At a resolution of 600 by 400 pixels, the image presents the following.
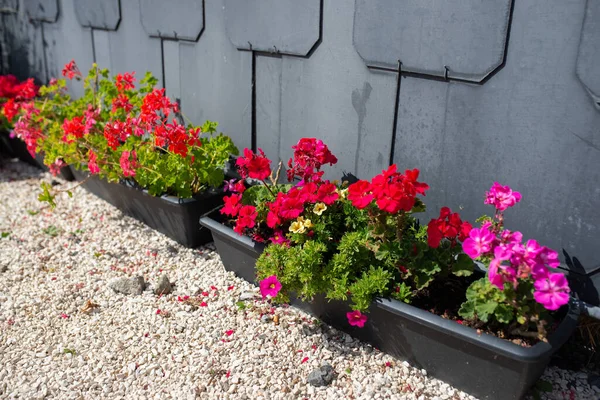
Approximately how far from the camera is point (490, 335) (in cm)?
185

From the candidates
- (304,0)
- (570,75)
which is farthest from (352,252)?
(304,0)

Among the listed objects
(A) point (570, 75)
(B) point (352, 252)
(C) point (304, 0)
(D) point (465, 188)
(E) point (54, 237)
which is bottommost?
(E) point (54, 237)

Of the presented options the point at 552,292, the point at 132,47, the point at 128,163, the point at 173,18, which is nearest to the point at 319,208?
the point at 552,292

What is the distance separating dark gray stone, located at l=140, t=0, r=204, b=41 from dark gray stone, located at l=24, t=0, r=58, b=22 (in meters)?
1.29

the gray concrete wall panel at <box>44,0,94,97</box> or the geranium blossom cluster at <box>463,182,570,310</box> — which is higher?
the gray concrete wall panel at <box>44,0,94,97</box>

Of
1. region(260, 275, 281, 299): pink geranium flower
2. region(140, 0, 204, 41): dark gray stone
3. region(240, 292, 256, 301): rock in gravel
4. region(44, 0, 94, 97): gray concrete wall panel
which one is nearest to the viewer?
region(260, 275, 281, 299): pink geranium flower

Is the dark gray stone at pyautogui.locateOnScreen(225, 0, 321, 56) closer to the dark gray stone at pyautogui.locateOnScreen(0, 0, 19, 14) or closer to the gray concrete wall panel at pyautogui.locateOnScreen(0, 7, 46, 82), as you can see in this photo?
the gray concrete wall panel at pyautogui.locateOnScreen(0, 7, 46, 82)

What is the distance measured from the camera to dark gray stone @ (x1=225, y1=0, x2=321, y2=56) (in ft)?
8.96

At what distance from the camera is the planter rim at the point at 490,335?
1759 mm

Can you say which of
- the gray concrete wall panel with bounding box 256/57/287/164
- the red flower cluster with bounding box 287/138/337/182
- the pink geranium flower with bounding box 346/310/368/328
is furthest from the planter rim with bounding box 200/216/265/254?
the gray concrete wall panel with bounding box 256/57/287/164

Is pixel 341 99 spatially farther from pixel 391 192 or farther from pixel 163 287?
pixel 163 287

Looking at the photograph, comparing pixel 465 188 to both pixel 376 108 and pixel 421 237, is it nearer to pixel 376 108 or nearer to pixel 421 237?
pixel 421 237

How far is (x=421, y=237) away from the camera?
2.25 meters

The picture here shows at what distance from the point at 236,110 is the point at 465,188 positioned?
1553mm
